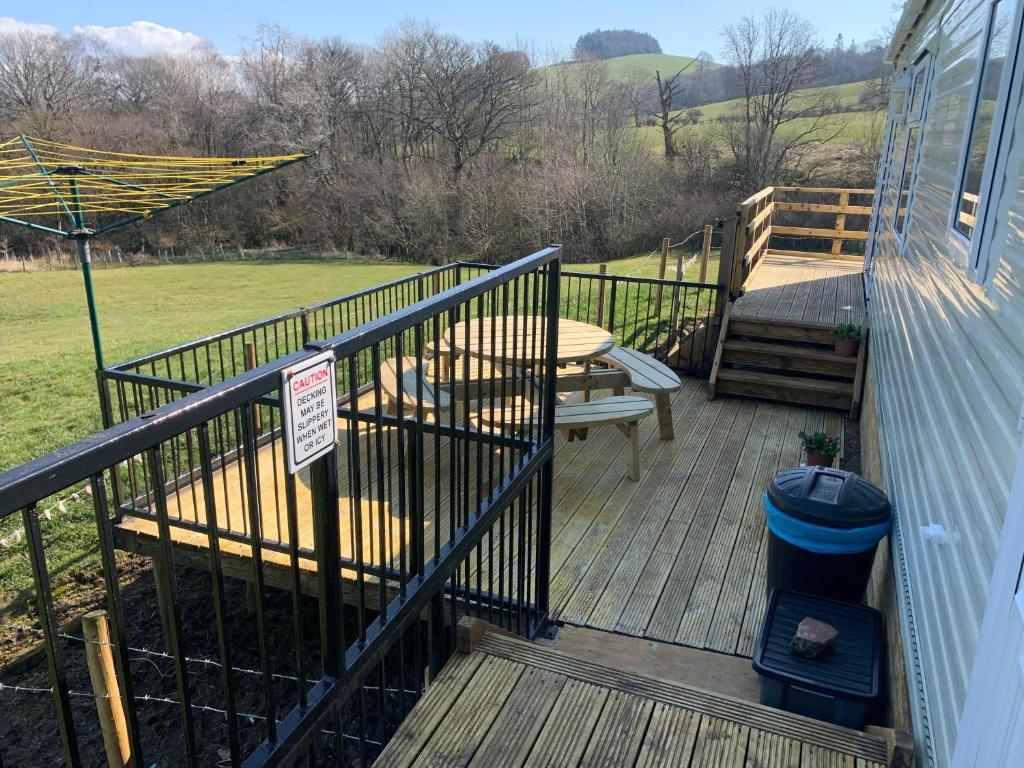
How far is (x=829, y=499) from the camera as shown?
2.96m

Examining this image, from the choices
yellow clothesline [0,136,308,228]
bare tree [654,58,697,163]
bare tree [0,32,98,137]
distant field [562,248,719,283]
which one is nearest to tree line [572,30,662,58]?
bare tree [654,58,697,163]

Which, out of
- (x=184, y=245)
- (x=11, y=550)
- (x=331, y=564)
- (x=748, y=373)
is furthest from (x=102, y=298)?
(x=331, y=564)

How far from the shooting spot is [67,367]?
429 inches

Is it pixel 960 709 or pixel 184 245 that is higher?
pixel 960 709

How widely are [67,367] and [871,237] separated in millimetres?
11660

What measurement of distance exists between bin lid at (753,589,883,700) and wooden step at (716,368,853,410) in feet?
13.1

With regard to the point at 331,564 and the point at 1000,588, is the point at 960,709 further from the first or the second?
the point at 331,564

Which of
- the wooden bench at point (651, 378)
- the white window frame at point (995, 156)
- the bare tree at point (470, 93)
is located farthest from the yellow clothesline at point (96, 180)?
the bare tree at point (470, 93)

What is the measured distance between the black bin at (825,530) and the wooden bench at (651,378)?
2352mm

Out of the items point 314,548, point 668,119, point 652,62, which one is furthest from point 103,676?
point 652,62

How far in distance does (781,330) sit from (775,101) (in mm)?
28750

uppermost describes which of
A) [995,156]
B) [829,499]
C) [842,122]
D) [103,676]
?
[842,122]

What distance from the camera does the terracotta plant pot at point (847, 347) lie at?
659 centimetres

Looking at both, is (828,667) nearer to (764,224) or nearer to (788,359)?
(788,359)
